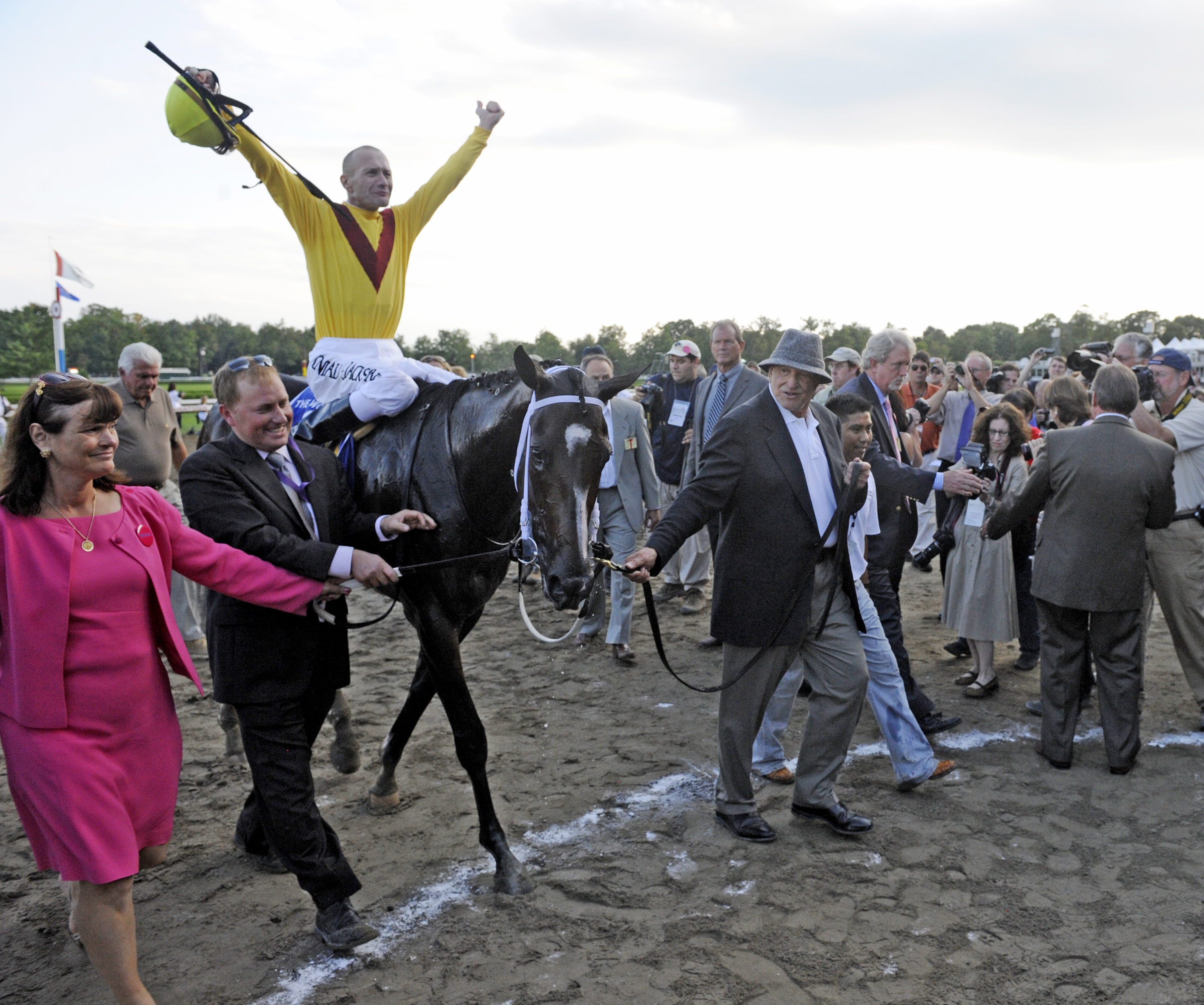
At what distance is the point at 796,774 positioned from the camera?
4246 millimetres

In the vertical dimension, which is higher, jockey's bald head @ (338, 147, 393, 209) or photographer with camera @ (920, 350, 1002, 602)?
jockey's bald head @ (338, 147, 393, 209)

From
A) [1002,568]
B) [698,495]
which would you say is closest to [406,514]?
[698,495]

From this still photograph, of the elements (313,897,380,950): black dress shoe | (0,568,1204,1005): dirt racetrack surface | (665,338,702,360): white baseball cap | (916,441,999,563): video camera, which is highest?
(665,338,702,360): white baseball cap

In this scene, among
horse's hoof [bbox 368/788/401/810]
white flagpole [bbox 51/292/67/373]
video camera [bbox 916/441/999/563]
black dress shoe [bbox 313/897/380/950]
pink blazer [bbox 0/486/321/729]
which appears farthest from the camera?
white flagpole [bbox 51/292/67/373]

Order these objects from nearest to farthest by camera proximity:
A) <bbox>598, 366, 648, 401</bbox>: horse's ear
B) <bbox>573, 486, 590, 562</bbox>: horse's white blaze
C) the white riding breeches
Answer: <bbox>573, 486, 590, 562</bbox>: horse's white blaze
<bbox>598, 366, 648, 401</bbox>: horse's ear
the white riding breeches

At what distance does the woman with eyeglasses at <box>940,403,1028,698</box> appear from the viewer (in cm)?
587

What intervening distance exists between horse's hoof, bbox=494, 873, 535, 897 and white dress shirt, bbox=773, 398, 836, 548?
6.27ft

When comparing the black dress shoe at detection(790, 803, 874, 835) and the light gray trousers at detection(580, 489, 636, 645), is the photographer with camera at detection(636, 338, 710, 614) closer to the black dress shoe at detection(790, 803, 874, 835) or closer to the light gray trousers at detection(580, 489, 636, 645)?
the light gray trousers at detection(580, 489, 636, 645)

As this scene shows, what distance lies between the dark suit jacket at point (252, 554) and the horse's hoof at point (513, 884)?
1.17 meters

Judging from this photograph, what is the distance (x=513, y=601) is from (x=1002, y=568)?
4705 mm

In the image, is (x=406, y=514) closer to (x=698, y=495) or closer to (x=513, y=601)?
(x=698, y=495)

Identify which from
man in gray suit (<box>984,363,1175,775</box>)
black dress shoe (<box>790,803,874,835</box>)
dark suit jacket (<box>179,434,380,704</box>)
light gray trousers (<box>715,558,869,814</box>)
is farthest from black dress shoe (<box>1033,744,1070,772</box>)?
dark suit jacket (<box>179,434,380,704</box>)

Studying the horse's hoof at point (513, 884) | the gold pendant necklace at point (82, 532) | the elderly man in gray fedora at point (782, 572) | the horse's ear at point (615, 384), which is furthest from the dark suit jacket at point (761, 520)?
the gold pendant necklace at point (82, 532)

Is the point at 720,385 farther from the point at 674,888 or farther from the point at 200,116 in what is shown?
the point at 674,888
